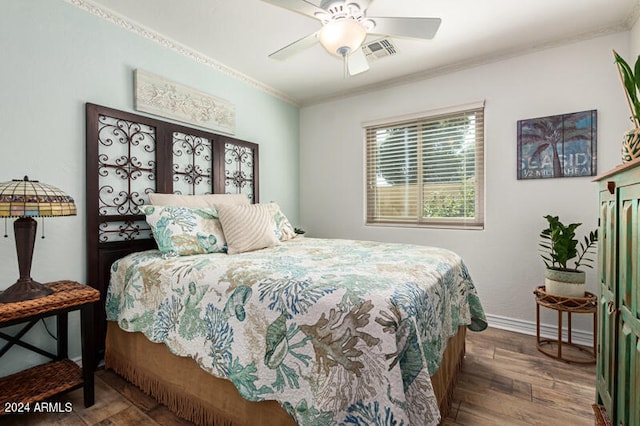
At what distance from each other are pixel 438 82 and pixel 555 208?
65.1 inches

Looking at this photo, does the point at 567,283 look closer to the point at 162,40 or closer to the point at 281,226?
the point at 281,226

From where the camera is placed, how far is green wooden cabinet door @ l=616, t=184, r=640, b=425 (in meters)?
0.95

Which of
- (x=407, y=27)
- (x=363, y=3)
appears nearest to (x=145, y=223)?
(x=363, y=3)

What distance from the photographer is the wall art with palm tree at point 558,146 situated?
2.43 metres

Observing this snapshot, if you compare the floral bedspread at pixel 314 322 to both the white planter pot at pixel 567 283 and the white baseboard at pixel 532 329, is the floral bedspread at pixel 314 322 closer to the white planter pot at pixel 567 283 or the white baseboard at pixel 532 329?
the white planter pot at pixel 567 283

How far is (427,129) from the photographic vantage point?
10.6 feet

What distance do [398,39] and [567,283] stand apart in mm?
2355

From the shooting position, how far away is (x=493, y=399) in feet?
5.61

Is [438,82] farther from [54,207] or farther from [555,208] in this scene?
[54,207]

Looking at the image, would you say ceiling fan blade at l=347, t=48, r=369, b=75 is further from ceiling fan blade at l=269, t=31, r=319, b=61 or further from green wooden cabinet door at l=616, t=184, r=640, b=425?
green wooden cabinet door at l=616, t=184, r=640, b=425

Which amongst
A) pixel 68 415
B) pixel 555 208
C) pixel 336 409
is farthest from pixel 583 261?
pixel 68 415

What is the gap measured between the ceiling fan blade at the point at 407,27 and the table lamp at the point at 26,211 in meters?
1.98

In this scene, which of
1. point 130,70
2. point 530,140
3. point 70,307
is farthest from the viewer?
point 530,140

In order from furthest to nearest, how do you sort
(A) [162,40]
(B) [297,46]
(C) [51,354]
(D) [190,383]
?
(A) [162,40] → (B) [297,46] → (C) [51,354] → (D) [190,383]
